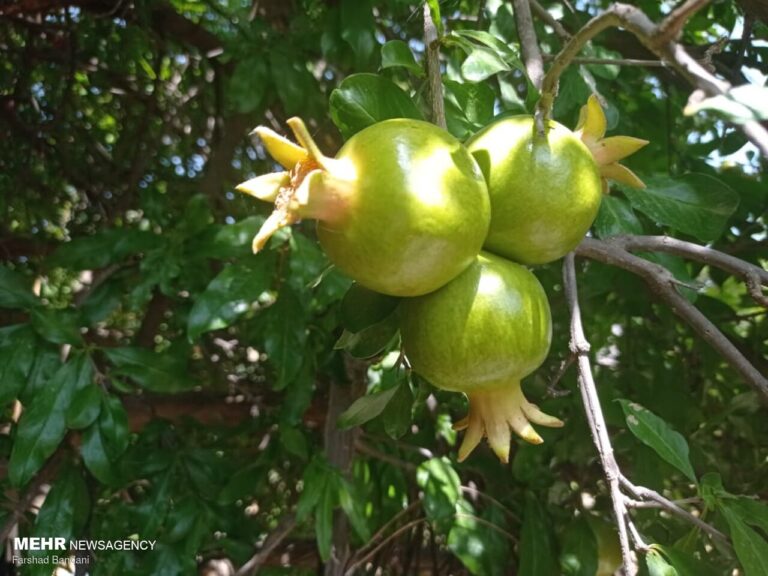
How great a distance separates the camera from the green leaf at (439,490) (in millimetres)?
1734

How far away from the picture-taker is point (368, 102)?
958 millimetres

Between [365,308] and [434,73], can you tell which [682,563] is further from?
[434,73]

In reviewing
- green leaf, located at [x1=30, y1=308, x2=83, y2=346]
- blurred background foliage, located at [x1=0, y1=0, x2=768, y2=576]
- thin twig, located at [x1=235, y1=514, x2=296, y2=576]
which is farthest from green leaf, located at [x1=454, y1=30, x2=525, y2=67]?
thin twig, located at [x1=235, y1=514, x2=296, y2=576]

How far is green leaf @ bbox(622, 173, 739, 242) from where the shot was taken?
45.8 inches

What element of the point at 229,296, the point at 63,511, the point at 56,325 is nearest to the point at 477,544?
the point at 229,296

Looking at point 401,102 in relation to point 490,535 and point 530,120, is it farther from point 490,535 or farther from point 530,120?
point 490,535

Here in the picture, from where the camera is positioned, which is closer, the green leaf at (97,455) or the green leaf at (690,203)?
the green leaf at (690,203)

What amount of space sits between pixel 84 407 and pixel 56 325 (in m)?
0.20

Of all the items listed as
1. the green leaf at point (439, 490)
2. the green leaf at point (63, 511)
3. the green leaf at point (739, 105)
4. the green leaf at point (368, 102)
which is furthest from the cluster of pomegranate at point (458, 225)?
the green leaf at point (63, 511)

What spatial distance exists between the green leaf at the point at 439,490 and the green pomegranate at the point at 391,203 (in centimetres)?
111

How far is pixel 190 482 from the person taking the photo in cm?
175

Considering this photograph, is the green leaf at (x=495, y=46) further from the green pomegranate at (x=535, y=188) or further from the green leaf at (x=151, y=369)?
the green leaf at (x=151, y=369)

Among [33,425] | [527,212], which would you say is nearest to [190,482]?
[33,425]

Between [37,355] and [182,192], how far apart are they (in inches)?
47.6
